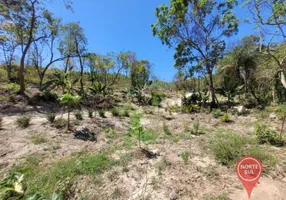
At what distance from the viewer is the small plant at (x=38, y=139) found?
Result: 4.13 m

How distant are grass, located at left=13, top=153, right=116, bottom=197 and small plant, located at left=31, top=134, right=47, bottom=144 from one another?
3.24 feet

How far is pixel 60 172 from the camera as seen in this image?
281cm

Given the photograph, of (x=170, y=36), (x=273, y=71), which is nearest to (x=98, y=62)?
(x=170, y=36)

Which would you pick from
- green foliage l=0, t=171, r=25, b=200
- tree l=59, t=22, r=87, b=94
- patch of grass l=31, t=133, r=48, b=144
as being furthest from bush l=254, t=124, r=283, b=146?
tree l=59, t=22, r=87, b=94

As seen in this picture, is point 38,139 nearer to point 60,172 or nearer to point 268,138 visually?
point 60,172

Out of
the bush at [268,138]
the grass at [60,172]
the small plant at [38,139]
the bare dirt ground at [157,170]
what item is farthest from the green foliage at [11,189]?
the bush at [268,138]

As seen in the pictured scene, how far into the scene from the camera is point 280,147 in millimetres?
3930

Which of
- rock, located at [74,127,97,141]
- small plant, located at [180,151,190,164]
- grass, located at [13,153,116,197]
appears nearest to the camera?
grass, located at [13,153,116,197]

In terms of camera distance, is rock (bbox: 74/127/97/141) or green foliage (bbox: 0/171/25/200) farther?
rock (bbox: 74/127/97/141)

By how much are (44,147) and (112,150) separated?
1.87m

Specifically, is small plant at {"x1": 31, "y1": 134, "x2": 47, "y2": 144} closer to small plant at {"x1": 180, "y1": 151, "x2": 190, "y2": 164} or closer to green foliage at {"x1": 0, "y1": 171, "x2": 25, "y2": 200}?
green foliage at {"x1": 0, "y1": 171, "x2": 25, "y2": 200}

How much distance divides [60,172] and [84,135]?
7.44ft

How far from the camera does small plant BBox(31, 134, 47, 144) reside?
4133 millimetres

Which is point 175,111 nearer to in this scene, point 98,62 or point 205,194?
point 205,194
